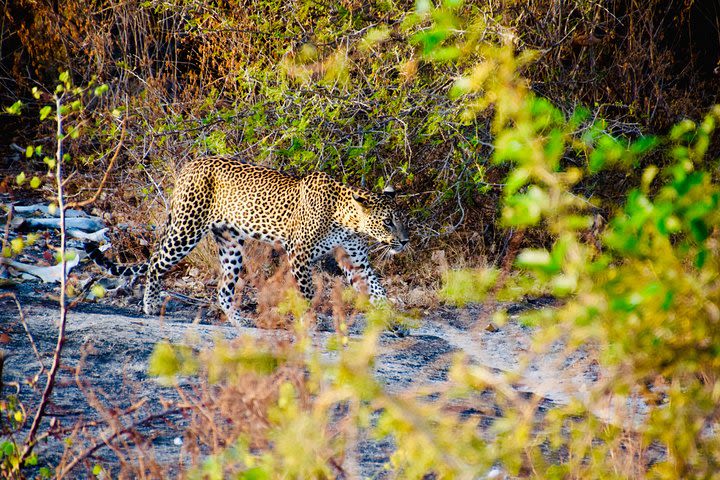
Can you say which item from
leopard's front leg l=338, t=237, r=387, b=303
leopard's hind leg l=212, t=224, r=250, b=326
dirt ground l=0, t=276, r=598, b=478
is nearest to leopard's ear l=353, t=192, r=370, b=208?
leopard's front leg l=338, t=237, r=387, b=303

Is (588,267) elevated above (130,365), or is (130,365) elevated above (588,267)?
(588,267)

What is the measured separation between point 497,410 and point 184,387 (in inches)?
78.3

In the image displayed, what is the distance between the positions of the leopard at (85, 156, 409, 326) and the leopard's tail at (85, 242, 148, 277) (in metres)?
0.01

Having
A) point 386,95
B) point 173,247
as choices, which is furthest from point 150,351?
point 386,95

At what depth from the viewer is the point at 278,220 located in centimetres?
897

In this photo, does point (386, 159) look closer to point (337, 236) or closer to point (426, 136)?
point (426, 136)

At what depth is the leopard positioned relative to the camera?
8.74 m

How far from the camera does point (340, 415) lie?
5609 mm

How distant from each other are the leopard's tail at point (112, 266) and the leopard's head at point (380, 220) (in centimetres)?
222

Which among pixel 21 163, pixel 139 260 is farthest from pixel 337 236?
pixel 21 163

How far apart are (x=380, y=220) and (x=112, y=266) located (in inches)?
103

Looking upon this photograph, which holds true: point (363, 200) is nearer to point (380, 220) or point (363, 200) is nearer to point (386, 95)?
point (380, 220)

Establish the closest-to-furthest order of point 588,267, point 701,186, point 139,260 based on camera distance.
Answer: point 588,267 → point 701,186 → point 139,260

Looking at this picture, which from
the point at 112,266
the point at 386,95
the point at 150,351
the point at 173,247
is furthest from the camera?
the point at 386,95
